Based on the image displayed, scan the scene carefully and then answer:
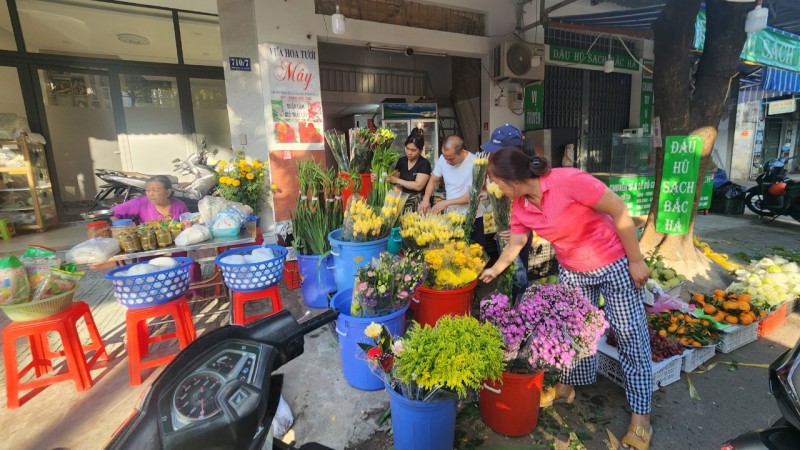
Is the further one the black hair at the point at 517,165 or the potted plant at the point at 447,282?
the potted plant at the point at 447,282

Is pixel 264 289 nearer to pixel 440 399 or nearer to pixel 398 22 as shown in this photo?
pixel 440 399

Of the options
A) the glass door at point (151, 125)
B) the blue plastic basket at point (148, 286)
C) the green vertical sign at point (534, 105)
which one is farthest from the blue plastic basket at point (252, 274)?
the green vertical sign at point (534, 105)

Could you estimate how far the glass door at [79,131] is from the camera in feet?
21.0

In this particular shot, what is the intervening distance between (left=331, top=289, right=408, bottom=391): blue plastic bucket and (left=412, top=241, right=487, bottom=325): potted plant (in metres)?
0.36

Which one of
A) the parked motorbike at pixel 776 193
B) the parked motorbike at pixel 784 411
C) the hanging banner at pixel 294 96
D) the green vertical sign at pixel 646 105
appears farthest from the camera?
the green vertical sign at pixel 646 105

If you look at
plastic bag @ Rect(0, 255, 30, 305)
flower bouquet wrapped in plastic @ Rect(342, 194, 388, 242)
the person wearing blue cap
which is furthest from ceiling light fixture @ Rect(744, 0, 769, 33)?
plastic bag @ Rect(0, 255, 30, 305)

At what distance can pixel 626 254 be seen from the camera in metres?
1.91

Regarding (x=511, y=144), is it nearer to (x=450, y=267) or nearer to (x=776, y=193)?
(x=450, y=267)

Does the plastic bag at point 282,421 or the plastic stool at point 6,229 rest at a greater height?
the plastic stool at point 6,229

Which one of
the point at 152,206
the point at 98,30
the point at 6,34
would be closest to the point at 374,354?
the point at 152,206

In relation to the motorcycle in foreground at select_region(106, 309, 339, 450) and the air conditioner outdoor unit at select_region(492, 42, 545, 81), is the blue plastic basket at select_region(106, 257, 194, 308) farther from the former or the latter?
the air conditioner outdoor unit at select_region(492, 42, 545, 81)

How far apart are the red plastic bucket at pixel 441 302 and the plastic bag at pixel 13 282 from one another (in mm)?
2453

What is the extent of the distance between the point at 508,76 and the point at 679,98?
3.27m

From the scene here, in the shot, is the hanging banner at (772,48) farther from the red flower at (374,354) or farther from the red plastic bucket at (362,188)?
the red flower at (374,354)
